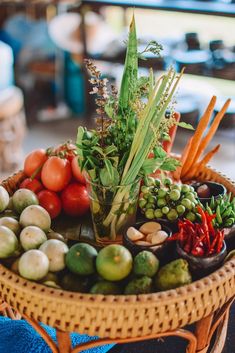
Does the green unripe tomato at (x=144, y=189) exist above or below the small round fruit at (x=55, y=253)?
above

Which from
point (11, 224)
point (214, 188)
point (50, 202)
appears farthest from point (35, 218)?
point (214, 188)

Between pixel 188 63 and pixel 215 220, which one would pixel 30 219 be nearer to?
pixel 215 220

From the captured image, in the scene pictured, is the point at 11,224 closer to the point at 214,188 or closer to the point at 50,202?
the point at 50,202

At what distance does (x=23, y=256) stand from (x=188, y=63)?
6.44 feet

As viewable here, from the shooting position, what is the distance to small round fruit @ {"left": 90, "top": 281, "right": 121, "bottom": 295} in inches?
38.0

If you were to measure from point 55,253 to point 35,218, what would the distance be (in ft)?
0.45

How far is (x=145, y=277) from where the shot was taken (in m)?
0.98

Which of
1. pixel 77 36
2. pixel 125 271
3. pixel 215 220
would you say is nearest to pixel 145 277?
pixel 125 271

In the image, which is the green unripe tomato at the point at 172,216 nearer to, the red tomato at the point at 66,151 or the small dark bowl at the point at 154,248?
the small dark bowl at the point at 154,248

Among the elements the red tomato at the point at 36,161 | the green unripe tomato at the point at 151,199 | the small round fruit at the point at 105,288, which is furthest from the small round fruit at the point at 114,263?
the red tomato at the point at 36,161

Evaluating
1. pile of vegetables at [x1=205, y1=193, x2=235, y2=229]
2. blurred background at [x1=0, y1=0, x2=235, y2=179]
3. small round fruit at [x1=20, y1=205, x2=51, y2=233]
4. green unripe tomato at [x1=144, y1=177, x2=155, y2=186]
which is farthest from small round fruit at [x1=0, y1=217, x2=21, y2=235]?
blurred background at [x1=0, y1=0, x2=235, y2=179]

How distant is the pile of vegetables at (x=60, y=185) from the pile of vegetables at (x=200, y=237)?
0.33 m

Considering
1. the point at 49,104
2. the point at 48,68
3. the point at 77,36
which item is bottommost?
the point at 49,104

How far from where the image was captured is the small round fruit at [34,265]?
98 centimetres
